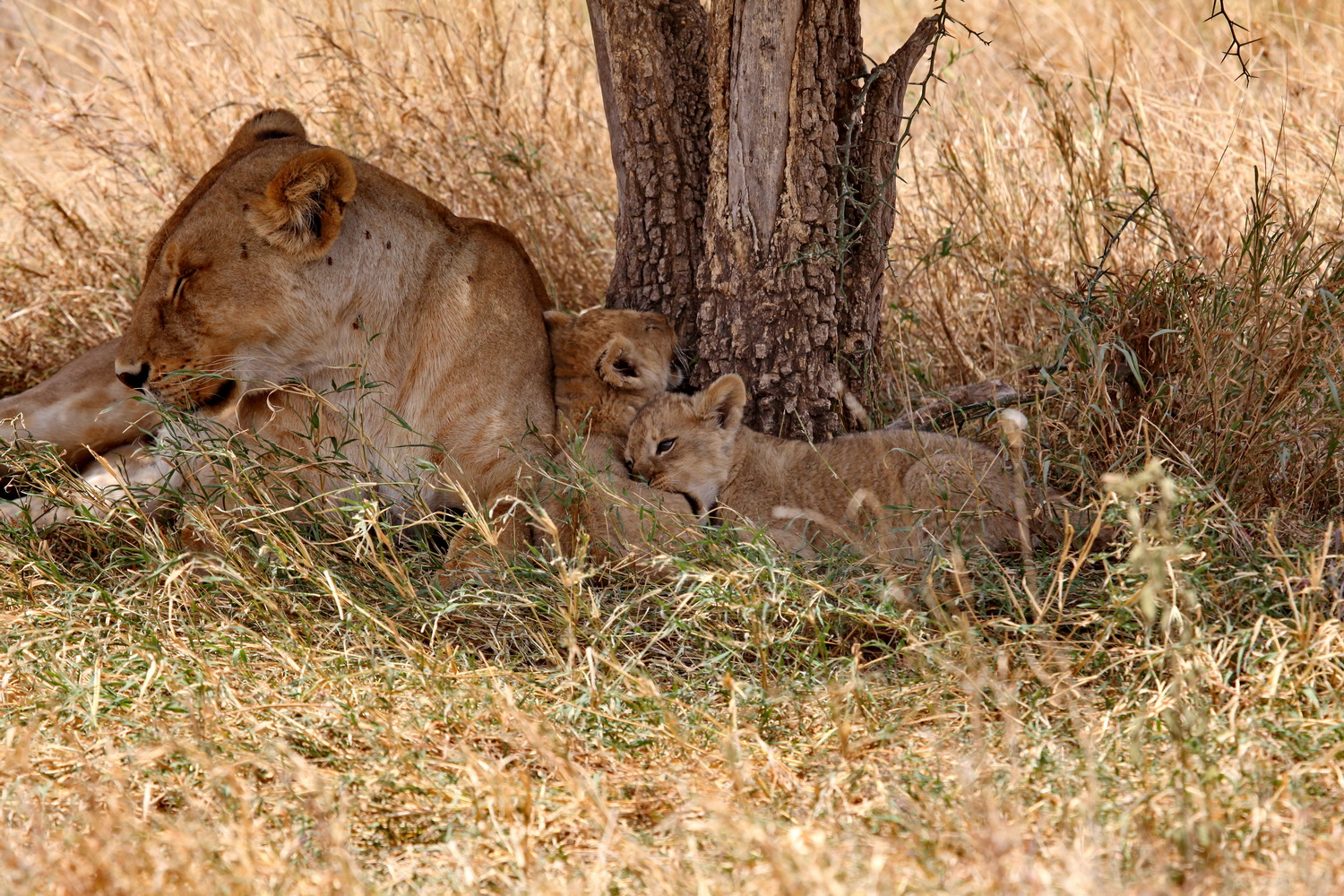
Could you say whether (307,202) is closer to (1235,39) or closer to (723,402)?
(723,402)

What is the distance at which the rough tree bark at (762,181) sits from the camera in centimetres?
378

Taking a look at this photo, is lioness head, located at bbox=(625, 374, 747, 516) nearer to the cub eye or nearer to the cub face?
the cub face

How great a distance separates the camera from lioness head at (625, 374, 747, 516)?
12.2 feet

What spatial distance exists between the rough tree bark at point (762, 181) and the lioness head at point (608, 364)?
0.24m

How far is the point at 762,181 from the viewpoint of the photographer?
3.85 metres

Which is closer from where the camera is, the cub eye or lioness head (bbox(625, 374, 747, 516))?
the cub eye

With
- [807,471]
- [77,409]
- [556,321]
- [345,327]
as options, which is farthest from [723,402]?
[77,409]

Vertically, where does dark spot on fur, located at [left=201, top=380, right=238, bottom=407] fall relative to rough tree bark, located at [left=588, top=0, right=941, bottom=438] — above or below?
below

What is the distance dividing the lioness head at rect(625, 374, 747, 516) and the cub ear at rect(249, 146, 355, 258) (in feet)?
3.52

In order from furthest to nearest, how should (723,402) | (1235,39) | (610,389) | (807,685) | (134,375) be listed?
(610,389), (723,402), (134,375), (1235,39), (807,685)

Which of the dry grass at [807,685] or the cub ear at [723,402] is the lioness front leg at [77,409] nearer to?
the dry grass at [807,685]

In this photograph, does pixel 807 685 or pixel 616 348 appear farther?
pixel 616 348

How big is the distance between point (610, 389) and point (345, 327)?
829 millimetres

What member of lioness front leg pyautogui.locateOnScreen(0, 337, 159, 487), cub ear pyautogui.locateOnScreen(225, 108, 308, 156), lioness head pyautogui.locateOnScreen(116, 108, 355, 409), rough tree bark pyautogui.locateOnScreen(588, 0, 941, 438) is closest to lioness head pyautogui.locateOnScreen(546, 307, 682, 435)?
rough tree bark pyautogui.locateOnScreen(588, 0, 941, 438)
